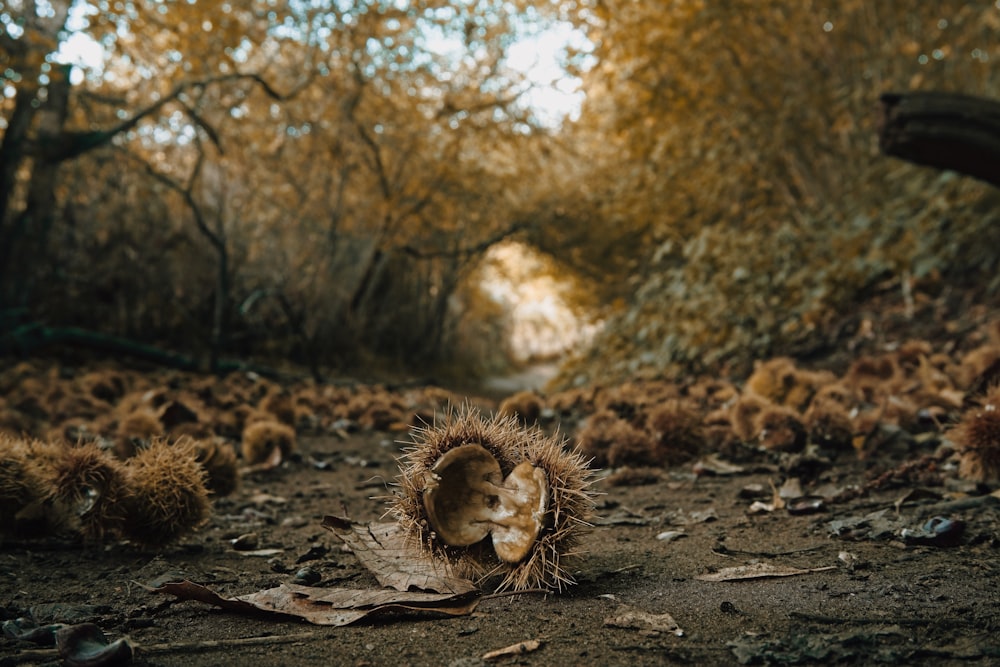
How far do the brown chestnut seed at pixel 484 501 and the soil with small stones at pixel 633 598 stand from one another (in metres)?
0.14

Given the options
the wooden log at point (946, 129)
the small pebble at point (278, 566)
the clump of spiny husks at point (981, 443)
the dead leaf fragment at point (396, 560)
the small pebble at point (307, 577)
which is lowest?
the small pebble at point (278, 566)

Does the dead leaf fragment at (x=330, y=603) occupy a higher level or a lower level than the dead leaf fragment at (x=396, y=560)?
lower

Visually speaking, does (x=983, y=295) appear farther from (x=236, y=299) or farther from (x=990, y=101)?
(x=236, y=299)

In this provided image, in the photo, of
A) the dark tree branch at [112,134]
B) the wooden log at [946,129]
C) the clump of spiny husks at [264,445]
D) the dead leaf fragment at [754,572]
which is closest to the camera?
the dead leaf fragment at [754,572]

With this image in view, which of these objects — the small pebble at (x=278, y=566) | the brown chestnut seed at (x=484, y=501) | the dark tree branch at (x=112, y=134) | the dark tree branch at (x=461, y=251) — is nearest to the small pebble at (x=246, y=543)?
the small pebble at (x=278, y=566)

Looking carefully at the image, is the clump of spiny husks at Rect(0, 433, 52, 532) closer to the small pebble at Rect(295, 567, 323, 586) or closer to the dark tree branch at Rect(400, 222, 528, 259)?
the small pebble at Rect(295, 567, 323, 586)

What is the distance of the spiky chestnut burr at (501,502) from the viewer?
1539 millimetres

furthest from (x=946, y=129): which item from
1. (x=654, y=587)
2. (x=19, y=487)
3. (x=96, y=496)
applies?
(x=19, y=487)

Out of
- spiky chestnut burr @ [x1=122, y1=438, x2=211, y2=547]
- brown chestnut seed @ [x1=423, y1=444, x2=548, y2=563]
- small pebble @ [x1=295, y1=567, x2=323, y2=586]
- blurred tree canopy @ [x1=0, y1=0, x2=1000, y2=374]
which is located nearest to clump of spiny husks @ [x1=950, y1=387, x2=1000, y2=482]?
brown chestnut seed @ [x1=423, y1=444, x2=548, y2=563]

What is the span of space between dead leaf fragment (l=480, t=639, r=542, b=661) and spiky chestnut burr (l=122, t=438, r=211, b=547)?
1.15 meters

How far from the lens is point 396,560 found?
5.78 feet

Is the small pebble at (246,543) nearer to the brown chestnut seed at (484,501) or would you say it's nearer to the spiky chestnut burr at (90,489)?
the spiky chestnut burr at (90,489)

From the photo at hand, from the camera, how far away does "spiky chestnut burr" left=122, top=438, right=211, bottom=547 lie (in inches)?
77.6

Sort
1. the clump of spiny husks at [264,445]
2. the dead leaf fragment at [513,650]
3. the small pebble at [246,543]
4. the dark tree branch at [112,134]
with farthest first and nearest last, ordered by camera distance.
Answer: the dark tree branch at [112,134] → the clump of spiny husks at [264,445] → the small pebble at [246,543] → the dead leaf fragment at [513,650]
